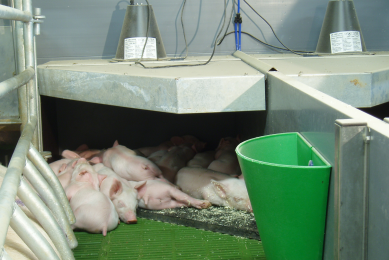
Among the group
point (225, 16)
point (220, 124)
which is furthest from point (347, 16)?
point (220, 124)

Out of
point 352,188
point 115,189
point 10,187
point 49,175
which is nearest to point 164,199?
point 115,189

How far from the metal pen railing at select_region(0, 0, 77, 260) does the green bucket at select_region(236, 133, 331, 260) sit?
0.51 meters

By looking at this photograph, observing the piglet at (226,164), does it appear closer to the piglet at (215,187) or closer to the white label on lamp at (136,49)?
the piglet at (215,187)

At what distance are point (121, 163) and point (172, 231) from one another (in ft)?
2.14

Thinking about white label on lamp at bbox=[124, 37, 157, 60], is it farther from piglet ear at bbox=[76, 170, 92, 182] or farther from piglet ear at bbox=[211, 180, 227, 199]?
piglet ear at bbox=[211, 180, 227, 199]

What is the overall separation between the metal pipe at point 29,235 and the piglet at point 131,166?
123cm

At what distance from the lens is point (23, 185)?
1.06 meters

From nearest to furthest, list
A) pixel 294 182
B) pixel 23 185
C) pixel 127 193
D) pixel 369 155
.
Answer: pixel 369 155
pixel 294 182
pixel 23 185
pixel 127 193

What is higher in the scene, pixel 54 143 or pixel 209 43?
pixel 209 43

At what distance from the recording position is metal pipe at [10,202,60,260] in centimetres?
82

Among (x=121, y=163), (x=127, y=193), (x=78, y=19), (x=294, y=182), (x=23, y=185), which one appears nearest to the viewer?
(x=294, y=182)

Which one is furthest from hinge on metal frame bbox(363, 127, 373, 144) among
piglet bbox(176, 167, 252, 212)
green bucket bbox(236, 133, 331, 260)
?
piglet bbox(176, 167, 252, 212)

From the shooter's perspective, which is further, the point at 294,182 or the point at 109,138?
the point at 109,138

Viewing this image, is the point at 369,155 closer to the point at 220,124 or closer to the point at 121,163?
the point at 121,163
